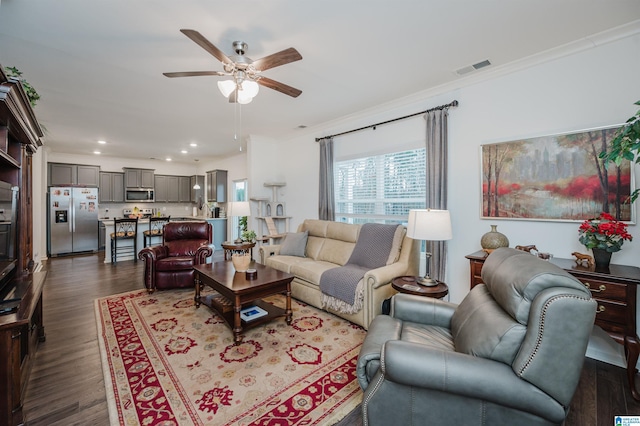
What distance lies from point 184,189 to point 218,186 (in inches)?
81.3

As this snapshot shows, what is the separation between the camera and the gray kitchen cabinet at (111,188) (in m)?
7.67

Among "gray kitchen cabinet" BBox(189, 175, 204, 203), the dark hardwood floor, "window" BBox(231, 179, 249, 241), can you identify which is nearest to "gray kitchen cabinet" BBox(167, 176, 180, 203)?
"gray kitchen cabinet" BBox(189, 175, 204, 203)

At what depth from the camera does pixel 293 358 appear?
2293mm

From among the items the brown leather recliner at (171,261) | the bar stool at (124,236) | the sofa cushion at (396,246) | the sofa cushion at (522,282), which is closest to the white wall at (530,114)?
the sofa cushion at (396,246)

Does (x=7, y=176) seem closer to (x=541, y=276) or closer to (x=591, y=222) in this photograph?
(x=541, y=276)

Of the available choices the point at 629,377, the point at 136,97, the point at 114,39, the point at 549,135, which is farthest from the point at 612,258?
the point at 136,97

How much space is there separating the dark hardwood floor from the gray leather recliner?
507 mm

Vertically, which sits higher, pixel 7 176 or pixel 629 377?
pixel 7 176

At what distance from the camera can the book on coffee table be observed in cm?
274

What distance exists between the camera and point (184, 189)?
359 inches

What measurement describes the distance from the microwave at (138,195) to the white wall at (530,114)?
302 inches

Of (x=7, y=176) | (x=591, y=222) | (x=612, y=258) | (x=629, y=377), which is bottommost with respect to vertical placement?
(x=629, y=377)

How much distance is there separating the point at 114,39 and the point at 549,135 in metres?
4.07

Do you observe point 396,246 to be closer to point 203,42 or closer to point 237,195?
point 203,42
